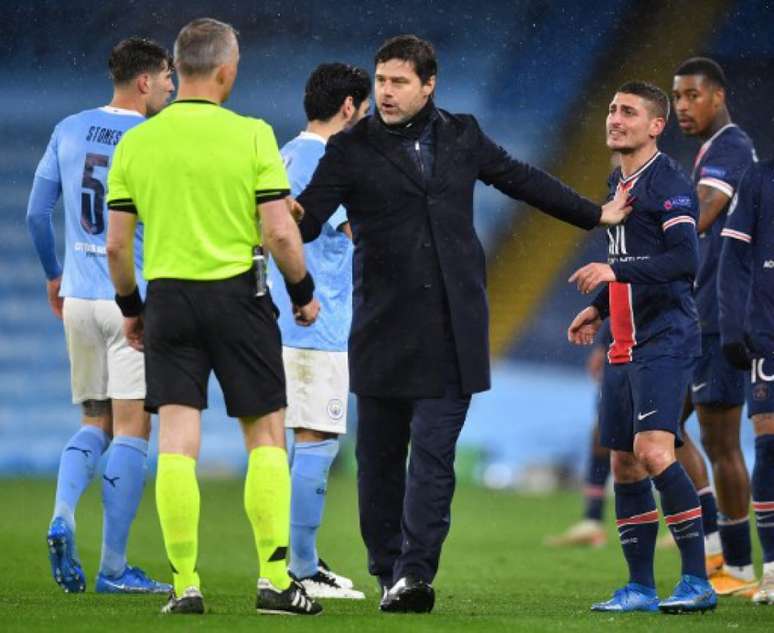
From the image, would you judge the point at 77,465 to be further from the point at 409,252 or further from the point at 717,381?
the point at 717,381

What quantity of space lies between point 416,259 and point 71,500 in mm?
1637

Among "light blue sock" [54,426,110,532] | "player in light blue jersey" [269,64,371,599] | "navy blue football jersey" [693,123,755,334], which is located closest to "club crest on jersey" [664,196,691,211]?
"player in light blue jersey" [269,64,371,599]

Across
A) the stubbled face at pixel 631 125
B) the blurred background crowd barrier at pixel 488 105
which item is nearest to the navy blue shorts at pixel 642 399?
the stubbled face at pixel 631 125

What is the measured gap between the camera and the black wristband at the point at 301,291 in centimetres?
524

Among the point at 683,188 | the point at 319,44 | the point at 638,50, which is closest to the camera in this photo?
the point at 683,188

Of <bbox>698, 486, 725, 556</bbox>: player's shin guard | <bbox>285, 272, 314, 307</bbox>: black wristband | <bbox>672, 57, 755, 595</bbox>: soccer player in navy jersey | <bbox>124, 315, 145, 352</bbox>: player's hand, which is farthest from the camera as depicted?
<bbox>698, 486, 725, 556</bbox>: player's shin guard

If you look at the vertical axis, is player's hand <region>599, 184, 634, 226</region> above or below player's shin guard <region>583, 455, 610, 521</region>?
above

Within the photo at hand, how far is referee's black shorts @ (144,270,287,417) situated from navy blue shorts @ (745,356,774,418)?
2225mm

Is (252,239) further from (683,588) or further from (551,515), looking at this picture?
(551,515)

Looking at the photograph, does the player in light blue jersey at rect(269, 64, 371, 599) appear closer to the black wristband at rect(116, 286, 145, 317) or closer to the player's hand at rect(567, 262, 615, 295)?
the player's hand at rect(567, 262, 615, 295)

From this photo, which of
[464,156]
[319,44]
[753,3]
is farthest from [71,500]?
[753,3]

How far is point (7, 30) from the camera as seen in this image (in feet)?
44.4

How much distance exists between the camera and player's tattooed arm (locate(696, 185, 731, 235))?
290 inches

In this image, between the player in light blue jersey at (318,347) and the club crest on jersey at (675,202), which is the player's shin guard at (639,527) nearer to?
the club crest on jersey at (675,202)
